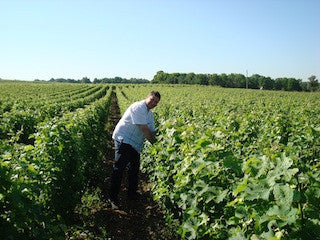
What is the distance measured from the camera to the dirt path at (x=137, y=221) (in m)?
5.02

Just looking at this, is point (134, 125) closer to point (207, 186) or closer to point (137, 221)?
point (137, 221)

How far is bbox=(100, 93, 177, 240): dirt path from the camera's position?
502cm

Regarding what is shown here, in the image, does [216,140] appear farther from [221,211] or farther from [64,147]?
[64,147]

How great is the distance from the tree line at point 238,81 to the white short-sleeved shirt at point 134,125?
334ft

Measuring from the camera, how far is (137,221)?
554cm

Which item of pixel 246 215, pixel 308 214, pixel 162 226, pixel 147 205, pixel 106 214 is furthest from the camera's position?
pixel 147 205

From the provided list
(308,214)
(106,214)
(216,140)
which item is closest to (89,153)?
(106,214)

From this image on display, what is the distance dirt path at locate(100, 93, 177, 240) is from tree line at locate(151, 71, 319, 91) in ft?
333

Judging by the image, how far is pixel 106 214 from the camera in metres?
5.69

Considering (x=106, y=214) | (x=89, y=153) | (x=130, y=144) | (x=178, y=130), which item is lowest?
(x=106, y=214)

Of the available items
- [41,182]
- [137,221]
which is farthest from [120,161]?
[41,182]

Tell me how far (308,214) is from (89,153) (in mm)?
6639

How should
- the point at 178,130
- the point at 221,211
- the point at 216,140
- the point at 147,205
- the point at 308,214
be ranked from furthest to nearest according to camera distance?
the point at 147,205 < the point at 178,130 < the point at 216,140 < the point at 221,211 < the point at 308,214

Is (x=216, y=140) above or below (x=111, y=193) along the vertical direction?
above
